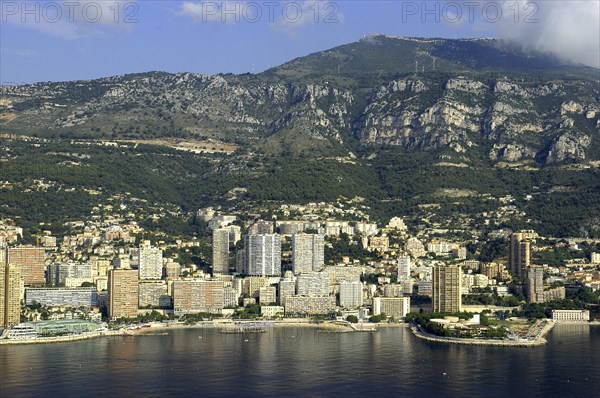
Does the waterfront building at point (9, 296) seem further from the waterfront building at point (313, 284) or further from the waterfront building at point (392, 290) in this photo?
the waterfront building at point (392, 290)

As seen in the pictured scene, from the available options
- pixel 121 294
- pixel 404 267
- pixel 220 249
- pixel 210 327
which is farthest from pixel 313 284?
pixel 121 294

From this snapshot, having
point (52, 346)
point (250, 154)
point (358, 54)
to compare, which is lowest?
point (52, 346)

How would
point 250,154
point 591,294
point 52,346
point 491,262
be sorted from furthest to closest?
point 250,154 → point 491,262 → point 591,294 → point 52,346

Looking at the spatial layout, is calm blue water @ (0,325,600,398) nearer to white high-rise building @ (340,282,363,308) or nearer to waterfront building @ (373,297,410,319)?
waterfront building @ (373,297,410,319)

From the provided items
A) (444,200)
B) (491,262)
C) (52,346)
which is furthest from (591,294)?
(52,346)

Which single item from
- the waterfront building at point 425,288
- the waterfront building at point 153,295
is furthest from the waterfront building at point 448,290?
the waterfront building at point 153,295

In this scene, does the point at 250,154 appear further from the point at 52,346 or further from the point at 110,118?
the point at 52,346

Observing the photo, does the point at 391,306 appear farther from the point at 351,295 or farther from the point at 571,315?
the point at 571,315
